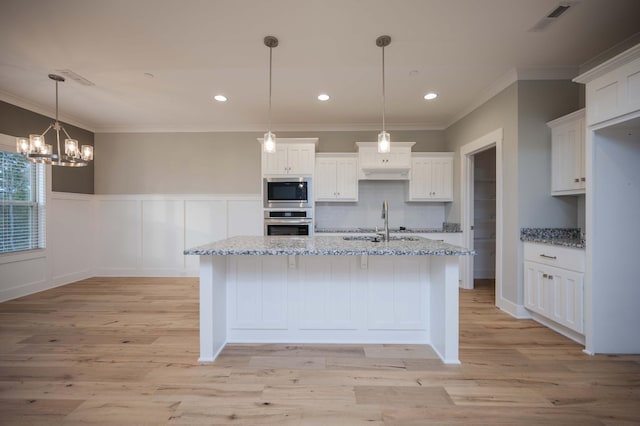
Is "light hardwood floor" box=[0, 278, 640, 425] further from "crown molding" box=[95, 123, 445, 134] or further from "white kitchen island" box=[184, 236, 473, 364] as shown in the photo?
"crown molding" box=[95, 123, 445, 134]

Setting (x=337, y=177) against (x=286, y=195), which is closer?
(x=286, y=195)

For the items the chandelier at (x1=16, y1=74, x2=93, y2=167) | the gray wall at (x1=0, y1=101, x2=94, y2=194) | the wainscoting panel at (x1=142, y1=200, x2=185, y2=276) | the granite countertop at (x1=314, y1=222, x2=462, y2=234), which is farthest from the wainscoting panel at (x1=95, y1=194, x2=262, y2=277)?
the chandelier at (x1=16, y1=74, x2=93, y2=167)

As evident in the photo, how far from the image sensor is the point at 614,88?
213 centimetres

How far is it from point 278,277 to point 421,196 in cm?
311

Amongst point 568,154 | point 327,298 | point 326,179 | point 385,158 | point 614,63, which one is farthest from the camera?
point 326,179

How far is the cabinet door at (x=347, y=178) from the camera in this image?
4.73m

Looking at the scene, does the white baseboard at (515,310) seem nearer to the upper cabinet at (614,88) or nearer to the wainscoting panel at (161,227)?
the upper cabinet at (614,88)

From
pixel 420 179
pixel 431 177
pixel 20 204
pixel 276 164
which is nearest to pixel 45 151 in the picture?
pixel 20 204

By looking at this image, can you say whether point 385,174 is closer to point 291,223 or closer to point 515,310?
point 291,223

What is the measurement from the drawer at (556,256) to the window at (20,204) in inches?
248

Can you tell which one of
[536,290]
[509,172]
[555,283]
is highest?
[509,172]

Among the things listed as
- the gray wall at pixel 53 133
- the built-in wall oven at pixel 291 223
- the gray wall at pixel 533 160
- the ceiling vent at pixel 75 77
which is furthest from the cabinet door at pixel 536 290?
the gray wall at pixel 53 133

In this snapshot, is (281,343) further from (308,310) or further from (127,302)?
(127,302)

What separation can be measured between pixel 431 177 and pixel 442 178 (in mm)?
173
